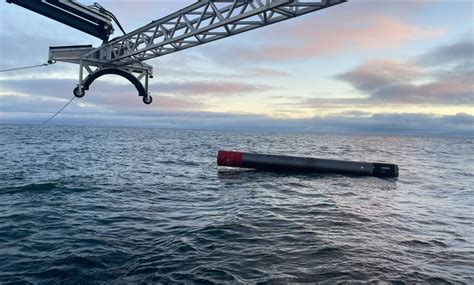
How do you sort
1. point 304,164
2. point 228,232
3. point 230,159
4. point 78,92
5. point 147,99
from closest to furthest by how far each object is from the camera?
point 228,232 → point 78,92 → point 147,99 → point 304,164 → point 230,159

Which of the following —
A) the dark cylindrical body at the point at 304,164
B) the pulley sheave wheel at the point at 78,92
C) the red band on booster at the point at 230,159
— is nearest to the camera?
the pulley sheave wheel at the point at 78,92

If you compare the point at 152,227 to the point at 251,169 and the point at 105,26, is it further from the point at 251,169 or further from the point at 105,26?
the point at 251,169

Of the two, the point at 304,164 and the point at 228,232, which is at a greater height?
the point at 304,164

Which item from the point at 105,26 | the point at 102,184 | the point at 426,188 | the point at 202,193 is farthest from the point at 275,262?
the point at 426,188

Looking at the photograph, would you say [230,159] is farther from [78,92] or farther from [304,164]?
[78,92]

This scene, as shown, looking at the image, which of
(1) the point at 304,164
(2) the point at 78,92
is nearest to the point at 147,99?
(2) the point at 78,92

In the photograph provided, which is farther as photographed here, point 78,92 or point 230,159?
point 230,159

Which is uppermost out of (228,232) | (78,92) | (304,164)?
(78,92)

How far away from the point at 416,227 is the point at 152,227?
365 inches

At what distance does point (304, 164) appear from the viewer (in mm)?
25422

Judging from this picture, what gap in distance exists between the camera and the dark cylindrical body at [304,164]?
2419 centimetres

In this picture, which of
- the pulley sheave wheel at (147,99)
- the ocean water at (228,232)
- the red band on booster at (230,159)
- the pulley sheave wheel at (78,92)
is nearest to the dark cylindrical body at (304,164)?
the red band on booster at (230,159)

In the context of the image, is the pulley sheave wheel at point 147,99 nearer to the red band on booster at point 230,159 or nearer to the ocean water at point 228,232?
the ocean water at point 228,232

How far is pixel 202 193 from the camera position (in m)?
17.2
